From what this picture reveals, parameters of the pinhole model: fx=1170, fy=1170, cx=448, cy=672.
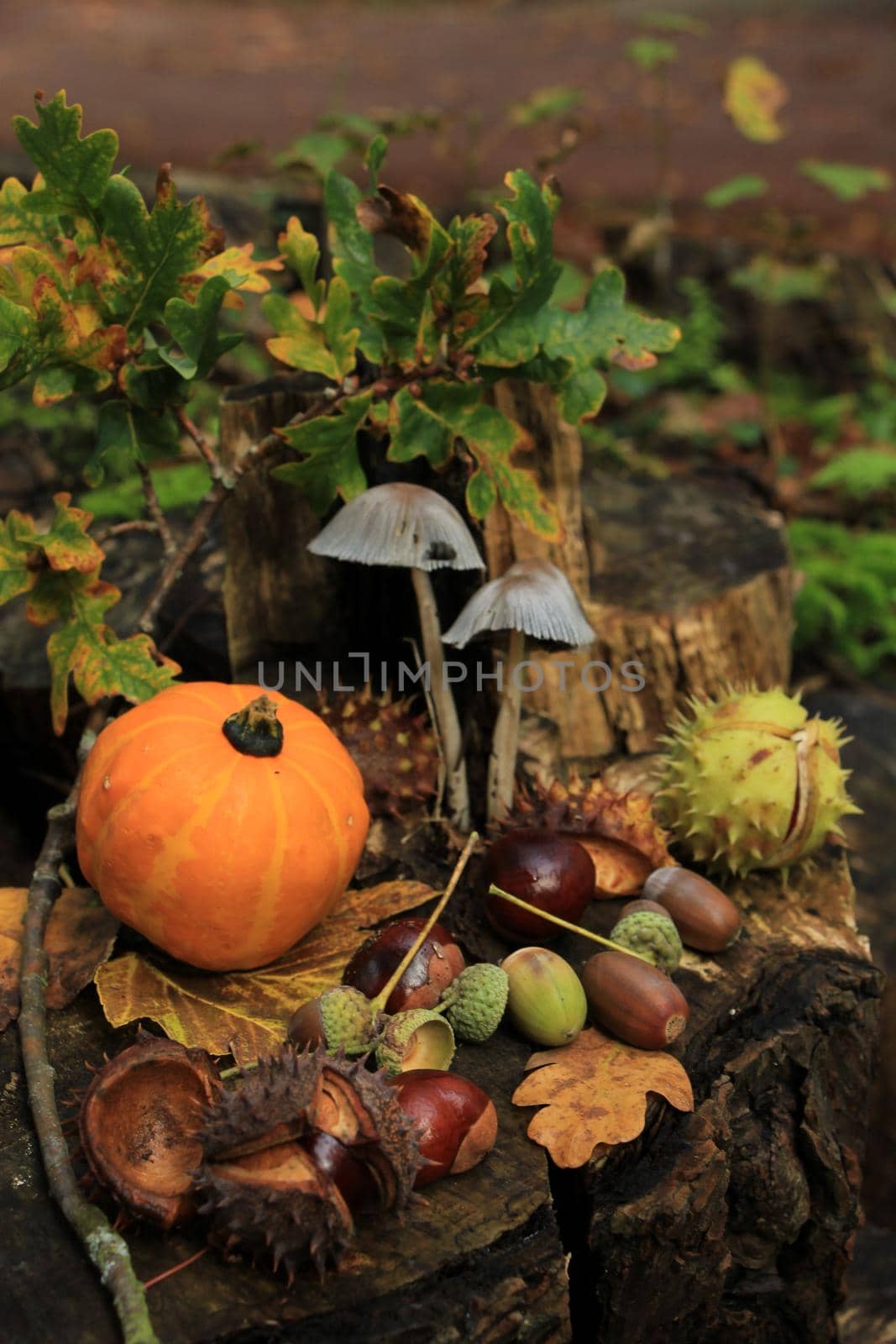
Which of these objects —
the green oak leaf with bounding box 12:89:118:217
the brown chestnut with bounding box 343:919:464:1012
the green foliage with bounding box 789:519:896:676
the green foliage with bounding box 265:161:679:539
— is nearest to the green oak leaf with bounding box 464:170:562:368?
the green foliage with bounding box 265:161:679:539

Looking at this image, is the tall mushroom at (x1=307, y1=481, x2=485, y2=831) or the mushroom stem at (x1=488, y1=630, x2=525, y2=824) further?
the mushroom stem at (x1=488, y1=630, x2=525, y2=824)

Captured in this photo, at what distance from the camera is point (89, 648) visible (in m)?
2.84

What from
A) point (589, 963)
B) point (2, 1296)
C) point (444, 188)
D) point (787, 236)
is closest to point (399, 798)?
point (589, 963)

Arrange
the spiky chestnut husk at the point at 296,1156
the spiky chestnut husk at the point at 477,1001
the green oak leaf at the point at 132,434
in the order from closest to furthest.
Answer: the spiky chestnut husk at the point at 296,1156, the spiky chestnut husk at the point at 477,1001, the green oak leaf at the point at 132,434

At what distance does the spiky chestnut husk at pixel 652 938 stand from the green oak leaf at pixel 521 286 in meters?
1.37

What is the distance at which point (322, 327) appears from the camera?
291cm

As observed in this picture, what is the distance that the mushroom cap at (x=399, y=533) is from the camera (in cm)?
267

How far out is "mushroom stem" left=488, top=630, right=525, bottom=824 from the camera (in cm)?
295

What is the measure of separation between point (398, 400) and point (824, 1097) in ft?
6.11

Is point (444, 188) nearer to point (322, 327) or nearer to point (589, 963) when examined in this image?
point (322, 327)

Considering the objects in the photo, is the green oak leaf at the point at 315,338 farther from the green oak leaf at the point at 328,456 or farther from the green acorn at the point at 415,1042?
the green acorn at the point at 415,1042

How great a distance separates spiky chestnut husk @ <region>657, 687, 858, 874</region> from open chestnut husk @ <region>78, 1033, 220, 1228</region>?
4.54 ft

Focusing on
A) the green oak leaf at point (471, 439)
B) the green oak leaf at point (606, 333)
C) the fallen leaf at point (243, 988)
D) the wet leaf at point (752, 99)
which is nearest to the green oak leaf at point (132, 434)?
the green oak leaf at point (471, 439)

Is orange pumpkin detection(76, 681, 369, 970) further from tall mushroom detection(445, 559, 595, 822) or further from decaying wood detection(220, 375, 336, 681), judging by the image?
decaying wood detection(220, 375, 336, 681)
